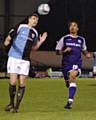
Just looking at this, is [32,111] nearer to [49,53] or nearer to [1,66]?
[1,66]

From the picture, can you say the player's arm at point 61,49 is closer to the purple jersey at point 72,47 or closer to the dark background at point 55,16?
the purple jersey at point 72,47

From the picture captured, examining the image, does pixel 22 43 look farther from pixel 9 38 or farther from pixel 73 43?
pixel 73 43

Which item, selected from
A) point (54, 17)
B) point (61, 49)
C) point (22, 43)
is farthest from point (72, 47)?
point (54, 17)

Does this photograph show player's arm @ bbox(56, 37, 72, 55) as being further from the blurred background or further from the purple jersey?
the blurred background

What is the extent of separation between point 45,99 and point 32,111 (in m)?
3.78

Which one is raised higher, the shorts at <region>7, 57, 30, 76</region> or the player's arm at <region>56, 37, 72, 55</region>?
the player's arm at <region>56, 37, 72, 55</region>

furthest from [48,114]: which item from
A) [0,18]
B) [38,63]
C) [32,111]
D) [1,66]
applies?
[0,18]

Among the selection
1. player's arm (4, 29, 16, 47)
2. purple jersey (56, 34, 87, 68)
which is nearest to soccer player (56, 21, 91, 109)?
purple jersey (56, 34, 87, 68)

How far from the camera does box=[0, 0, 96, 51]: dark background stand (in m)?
42.7

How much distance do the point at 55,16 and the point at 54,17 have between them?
11 cm

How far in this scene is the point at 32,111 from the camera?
12.0 m

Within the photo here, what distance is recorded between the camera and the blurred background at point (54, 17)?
42.6m

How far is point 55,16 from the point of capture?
43125 mm

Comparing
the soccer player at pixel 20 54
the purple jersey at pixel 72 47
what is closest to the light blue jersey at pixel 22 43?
the soccer player at pixel 20 54
